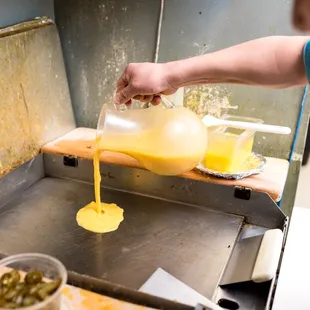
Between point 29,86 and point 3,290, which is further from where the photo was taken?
point 29,86

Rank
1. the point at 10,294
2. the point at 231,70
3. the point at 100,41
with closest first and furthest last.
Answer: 1. the point at 10,294
2. the point at 231,70
3. the point at 100,41

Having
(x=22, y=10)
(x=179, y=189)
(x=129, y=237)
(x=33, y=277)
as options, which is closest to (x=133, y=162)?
(x=179, y=189)

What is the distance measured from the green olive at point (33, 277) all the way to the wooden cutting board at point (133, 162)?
602mm

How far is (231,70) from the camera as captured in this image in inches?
36.9

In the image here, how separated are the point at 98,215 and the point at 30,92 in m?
0.44

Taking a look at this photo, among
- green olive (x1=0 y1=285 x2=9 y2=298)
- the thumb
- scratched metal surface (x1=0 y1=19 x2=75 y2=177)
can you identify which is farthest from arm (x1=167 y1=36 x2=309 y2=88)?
green olive (x1=0 y1=285 x2=9 y2=298)

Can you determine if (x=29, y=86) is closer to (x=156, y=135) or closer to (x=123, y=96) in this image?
(x=123, y=96)

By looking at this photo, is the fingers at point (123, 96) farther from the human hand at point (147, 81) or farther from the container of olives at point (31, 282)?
the container of olives at point (31, 282)

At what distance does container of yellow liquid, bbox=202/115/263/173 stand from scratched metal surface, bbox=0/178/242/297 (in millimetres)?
127

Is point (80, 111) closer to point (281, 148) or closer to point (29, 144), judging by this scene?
point (29, 144)

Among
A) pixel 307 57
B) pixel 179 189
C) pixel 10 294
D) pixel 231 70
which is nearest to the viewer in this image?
pixel 10 294

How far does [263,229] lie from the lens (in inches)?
42.9

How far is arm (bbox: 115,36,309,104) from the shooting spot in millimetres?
865

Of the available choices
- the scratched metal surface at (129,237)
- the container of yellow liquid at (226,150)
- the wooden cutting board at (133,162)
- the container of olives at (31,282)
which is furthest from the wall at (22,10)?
the container of olives at (31,282)
